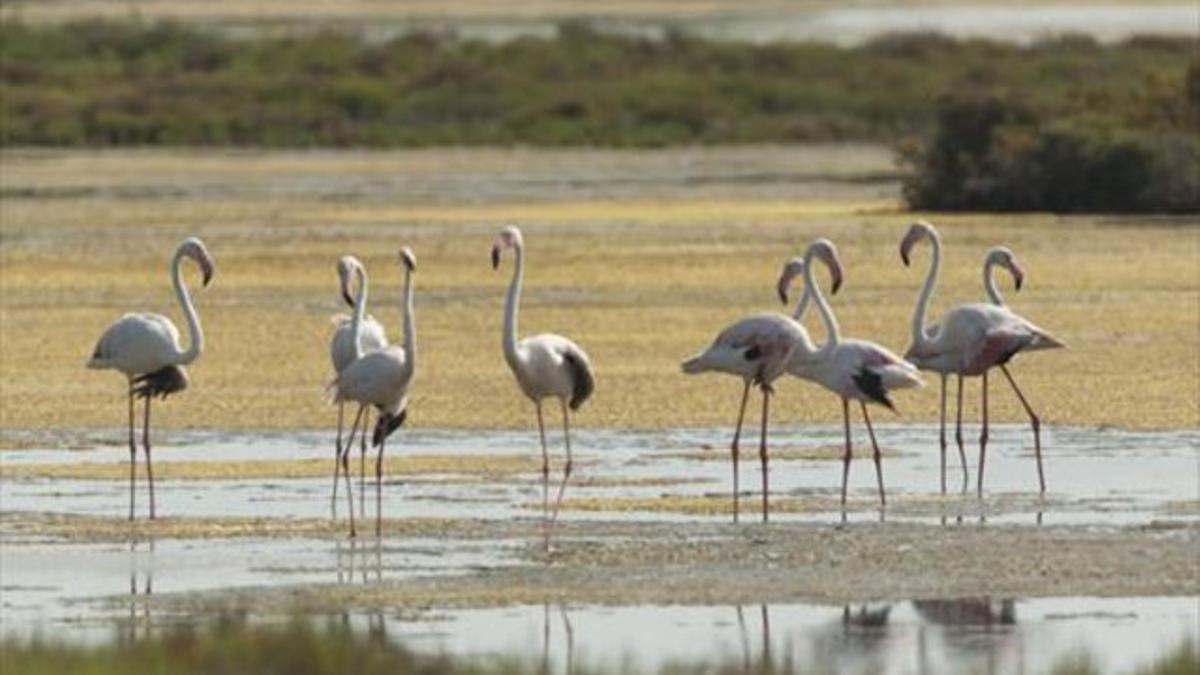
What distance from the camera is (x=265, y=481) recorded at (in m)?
20.7

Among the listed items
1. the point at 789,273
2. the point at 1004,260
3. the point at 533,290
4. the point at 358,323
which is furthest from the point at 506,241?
the point at 533,290

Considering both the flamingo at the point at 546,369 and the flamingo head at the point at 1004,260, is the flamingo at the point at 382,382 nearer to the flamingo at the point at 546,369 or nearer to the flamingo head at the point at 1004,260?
the flamingo at the point at 546,369

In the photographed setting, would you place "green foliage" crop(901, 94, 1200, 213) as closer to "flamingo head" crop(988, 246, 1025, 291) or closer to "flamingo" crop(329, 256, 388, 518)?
"flamingo head" crop(988, 246, 1025, 291)

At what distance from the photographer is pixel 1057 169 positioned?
1729 inches

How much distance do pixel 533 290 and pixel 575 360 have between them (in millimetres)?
13159

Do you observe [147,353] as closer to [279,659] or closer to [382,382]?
[382,382]

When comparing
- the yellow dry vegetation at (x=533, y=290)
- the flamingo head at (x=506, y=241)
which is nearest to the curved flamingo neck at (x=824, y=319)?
the flamingo head at (x=506, y=241)

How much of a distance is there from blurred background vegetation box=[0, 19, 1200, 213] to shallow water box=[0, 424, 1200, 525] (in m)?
21.2

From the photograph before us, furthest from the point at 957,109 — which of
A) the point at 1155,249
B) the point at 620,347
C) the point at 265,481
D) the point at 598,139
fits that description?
the point at 265,481

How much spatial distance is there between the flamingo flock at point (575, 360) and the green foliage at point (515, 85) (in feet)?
96.5

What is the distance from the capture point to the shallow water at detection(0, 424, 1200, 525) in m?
19.2

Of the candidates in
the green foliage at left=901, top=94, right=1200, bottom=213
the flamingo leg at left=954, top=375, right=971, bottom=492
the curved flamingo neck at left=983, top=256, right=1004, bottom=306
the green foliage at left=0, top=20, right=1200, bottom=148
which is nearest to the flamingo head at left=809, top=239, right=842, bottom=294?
the flamingo leg at left=954, top=375, right=971, bottom=492

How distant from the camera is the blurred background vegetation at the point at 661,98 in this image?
44.6m

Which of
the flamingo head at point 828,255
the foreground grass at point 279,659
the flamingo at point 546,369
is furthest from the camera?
the flamingo head at point 828,255
